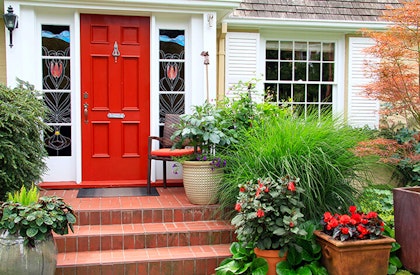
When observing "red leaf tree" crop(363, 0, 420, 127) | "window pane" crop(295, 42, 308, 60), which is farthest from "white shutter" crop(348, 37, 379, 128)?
"red leaf tree" crop(363, 0, 420, 127)

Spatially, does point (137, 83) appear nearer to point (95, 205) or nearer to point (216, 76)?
point (216, 76)

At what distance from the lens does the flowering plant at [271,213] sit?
3865 mm

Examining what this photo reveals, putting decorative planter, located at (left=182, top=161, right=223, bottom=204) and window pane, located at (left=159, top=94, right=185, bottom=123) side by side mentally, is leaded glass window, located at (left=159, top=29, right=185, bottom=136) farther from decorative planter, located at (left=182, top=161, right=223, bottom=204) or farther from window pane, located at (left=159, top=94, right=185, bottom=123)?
decorative planter, located at (left=182, top=161, right=223, bottom=204)

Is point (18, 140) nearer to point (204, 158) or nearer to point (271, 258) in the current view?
point (204, 158)

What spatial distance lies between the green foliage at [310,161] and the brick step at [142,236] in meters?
0.35

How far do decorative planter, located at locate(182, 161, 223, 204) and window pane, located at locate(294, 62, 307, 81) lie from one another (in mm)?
2667

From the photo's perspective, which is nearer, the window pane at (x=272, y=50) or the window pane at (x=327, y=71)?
the window pane at (x=272, y=50)

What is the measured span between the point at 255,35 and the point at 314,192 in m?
3.15

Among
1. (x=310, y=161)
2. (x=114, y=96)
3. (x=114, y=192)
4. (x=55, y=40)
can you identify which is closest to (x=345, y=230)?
(x=310, y=161)

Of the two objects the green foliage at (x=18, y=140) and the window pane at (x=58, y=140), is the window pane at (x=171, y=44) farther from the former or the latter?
the green foliage at (x=18, y=140)

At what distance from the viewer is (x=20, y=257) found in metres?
3.53

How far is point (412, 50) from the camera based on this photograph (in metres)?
5.02

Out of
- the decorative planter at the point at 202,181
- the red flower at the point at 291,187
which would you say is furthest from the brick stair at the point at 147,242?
the red flower at the point at 291,187

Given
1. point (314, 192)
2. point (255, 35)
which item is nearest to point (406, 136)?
point (255, 35)
